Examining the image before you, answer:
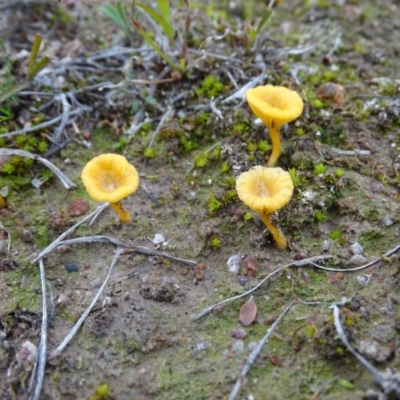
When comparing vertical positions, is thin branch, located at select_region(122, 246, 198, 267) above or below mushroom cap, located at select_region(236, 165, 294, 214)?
below

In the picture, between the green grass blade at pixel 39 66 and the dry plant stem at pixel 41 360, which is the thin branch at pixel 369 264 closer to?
the dry plant stem at pixel 41 360

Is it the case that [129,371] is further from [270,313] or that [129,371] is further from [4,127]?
[4,127]

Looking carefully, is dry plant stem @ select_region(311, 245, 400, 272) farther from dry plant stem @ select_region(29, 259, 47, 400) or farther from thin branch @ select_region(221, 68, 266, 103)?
dry plant stem @ select_region(29, 259, 47, 400)

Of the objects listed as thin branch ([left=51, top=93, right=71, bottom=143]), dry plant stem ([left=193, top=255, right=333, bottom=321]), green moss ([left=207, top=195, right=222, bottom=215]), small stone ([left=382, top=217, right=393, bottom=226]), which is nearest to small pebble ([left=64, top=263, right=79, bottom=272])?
dry plant stem ([left=193, top=255, right=333, bottom=321])

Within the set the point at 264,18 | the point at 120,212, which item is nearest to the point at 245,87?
the point at 264,18

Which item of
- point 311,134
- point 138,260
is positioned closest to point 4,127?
point 138,260

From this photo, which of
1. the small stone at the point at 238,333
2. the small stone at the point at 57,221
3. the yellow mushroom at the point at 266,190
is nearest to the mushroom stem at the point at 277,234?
the yellow mushroom at the point at 266,190

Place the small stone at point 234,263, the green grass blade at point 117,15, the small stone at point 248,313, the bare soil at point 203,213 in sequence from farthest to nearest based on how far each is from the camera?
the green grass blade at point 117,15 < the small stone at point 234,263 < the small stone at point 248,313 < the bare soil at point 203,213

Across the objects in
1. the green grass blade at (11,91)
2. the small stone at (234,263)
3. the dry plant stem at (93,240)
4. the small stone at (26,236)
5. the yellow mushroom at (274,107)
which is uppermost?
the yellow mushroom at (274,107)
